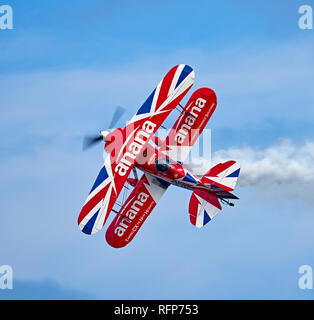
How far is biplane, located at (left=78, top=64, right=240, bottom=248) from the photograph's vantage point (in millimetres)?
25931

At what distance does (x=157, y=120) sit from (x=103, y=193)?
2.76m

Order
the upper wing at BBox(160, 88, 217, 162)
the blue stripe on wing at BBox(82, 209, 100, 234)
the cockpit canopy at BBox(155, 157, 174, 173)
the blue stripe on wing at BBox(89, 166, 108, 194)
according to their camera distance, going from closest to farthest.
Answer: the blue stripe on wing at BBox(82, 209, 100, 234)
the blue stripe on wing at BBox(89, 166, 108, 194)
the cockpit canopy at BBox(155, 157, 174, 173)
the upper wing at BBox(160, 88, 217, 162)

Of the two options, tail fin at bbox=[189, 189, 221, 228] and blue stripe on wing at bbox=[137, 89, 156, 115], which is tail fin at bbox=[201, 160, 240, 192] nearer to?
tail fin at bbox=[189, 189, 221, 228]

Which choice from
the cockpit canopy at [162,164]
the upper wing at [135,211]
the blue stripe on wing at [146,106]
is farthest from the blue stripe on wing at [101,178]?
the blue stripe on wing at [146,106]

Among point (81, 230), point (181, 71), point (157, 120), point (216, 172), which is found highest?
point (181, 71)

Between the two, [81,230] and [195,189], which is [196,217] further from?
[81,230]

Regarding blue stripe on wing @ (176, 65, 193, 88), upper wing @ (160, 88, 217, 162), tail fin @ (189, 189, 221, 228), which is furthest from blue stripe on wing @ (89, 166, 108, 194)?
blue stripe on wing @ (176, 65, 193, 88)

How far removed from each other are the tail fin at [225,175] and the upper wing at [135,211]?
173cm

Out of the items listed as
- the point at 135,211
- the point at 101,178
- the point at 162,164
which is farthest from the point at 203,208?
the point at 101,178

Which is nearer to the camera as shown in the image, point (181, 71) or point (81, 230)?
point (81, 230)

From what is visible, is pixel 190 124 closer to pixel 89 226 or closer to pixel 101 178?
pixel 101 178

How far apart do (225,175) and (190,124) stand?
269 cm

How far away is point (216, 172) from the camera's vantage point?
2633 cm

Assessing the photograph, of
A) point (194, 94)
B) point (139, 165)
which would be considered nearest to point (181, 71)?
point (194, 94)
